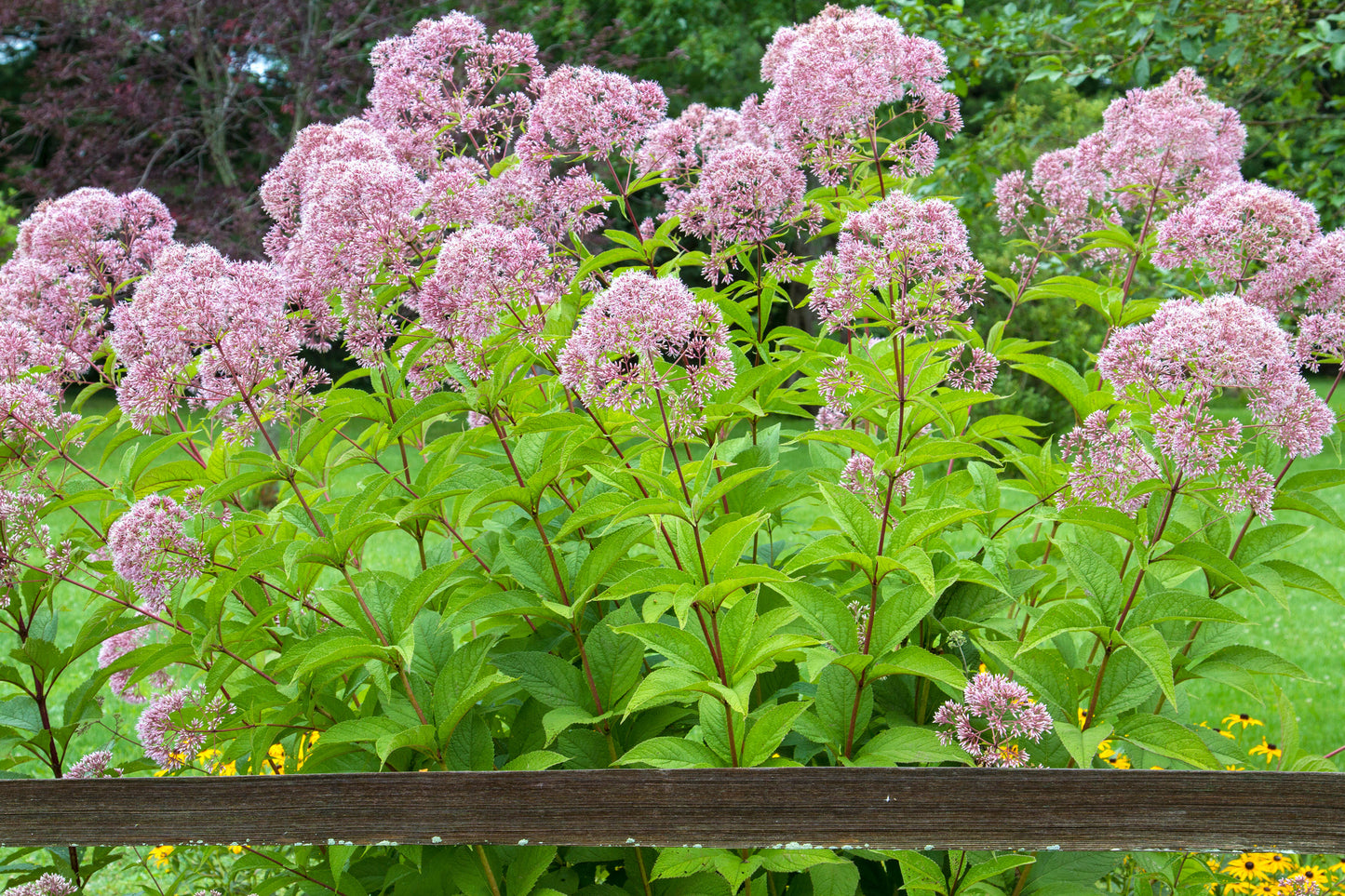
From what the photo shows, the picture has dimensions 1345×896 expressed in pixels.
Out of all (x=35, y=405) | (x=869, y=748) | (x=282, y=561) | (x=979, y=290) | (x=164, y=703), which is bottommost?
(x=164, y=703)

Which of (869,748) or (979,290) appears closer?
(869,748)

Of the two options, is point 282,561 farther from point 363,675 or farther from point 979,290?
point 979,290

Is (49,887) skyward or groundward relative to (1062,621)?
groundward

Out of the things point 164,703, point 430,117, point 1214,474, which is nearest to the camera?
point 1214,474

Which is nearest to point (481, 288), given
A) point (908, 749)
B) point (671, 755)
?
point (671, 755)

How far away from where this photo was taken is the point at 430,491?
2.11 m

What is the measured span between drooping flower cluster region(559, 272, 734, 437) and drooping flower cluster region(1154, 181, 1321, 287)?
108 centimetres

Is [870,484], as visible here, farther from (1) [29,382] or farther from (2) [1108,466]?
(1) [29,382]

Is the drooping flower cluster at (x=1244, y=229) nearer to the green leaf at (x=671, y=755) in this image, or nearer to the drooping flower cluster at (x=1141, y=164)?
the drooping flower cluster at (x=1141, y=164)

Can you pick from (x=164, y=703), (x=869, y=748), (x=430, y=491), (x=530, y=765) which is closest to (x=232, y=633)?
(x=164, y=703)

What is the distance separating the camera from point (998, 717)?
1.81 metres

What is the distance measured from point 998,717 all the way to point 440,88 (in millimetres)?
1971

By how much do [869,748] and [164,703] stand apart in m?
1.47

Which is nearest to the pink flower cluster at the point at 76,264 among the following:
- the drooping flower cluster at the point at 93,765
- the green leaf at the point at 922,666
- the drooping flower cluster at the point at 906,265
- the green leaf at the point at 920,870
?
the drooping flower cluster at the point at 93,765
